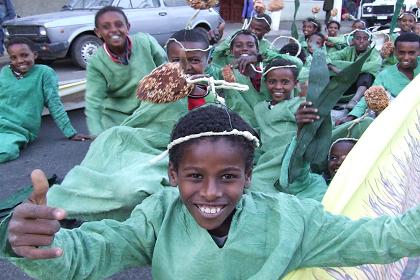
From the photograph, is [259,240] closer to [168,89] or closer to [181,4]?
[168,89]

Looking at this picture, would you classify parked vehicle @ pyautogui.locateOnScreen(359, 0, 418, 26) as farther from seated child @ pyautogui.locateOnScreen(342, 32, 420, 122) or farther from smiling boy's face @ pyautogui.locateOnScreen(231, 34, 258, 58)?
smiling boy's face @ pyautogui.locateOnScreen(231, 34, 258, 58)

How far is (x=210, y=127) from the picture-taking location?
1.41 meters

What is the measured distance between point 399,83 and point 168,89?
8.45 feet

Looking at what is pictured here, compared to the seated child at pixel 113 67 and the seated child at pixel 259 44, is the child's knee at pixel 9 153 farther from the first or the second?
the seated child at pixel 259 44

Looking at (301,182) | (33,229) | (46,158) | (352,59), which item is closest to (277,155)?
(301,182)

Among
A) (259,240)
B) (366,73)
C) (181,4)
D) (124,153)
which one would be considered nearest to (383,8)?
(181,4)

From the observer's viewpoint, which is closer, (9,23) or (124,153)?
(124,153)

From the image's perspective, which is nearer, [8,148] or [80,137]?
[8,148]

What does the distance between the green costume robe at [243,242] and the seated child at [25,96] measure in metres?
3.34

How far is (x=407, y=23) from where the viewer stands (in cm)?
709

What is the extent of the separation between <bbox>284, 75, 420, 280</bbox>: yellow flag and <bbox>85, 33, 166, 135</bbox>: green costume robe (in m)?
1.75

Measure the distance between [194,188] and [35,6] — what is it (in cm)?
1106

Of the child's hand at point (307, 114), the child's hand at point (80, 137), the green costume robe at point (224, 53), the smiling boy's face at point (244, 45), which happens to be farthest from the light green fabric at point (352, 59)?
the child's hand at point (307, 114)

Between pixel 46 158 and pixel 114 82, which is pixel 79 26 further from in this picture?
pixel 114 82
